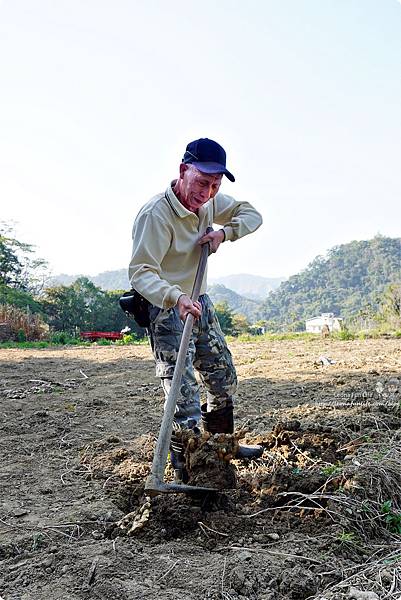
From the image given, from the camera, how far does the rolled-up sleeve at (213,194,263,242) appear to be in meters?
3.26

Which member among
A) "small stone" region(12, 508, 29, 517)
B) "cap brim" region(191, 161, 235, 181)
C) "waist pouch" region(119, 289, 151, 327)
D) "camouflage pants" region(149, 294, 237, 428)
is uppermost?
"cap brim" region(191, 161, 235, 181)

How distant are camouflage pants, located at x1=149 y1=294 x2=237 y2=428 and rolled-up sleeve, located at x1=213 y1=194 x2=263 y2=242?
0.42 meters

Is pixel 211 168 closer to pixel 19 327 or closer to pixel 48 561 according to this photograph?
pixel 48 561

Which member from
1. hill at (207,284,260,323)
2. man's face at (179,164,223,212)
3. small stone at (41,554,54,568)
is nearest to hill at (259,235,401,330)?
hill at (207,284,260,323)

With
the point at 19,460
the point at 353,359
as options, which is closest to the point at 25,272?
the point at 353,359

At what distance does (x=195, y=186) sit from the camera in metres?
2.88

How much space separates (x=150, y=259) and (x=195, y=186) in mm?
436

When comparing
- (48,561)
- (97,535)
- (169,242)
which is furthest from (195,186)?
(48,561)

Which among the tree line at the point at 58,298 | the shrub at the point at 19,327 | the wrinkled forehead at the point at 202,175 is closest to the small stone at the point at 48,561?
the wrinkled forehead at the point at 202,175

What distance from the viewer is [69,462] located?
3.48 meters

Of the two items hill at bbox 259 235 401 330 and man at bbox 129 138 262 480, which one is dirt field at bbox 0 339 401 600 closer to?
man at bbox 129 138 262 480

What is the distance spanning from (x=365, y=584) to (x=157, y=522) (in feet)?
2.98

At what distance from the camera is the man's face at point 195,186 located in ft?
9.38

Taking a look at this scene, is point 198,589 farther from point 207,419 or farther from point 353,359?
point 353,359
